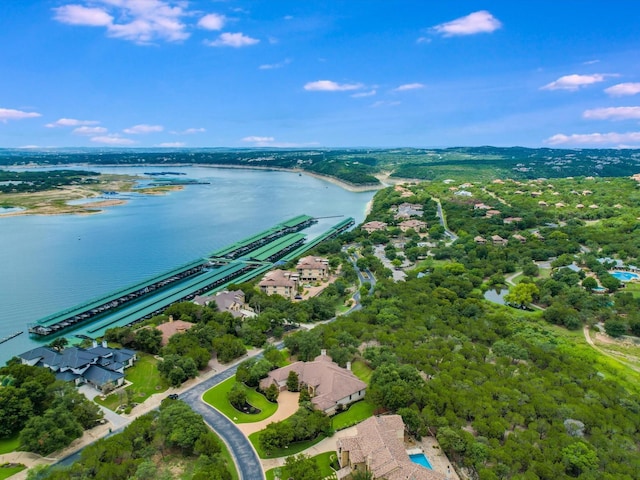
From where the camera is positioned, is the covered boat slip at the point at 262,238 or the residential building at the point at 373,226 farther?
the residential building at the point at 373,226

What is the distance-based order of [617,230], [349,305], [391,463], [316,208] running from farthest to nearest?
[316,208], [617,230], [349,305], [391,463]

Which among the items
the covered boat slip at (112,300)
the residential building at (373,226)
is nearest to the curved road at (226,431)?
the covered boat slip at (112,300)

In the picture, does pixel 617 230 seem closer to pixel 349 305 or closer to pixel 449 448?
pixel 349 305

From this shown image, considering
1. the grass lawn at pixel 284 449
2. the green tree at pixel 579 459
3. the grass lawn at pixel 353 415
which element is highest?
the green tree at pixel 579 459

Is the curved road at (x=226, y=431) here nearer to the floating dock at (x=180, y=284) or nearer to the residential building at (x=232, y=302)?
the residential building at (x=232, y=302)

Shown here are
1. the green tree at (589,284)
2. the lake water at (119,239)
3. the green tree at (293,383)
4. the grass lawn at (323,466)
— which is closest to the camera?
the grass lawn at (323,466)

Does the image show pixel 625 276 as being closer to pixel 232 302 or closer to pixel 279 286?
pixel 279 286

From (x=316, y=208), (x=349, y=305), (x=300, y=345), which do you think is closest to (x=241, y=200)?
(x=316, y=208)
